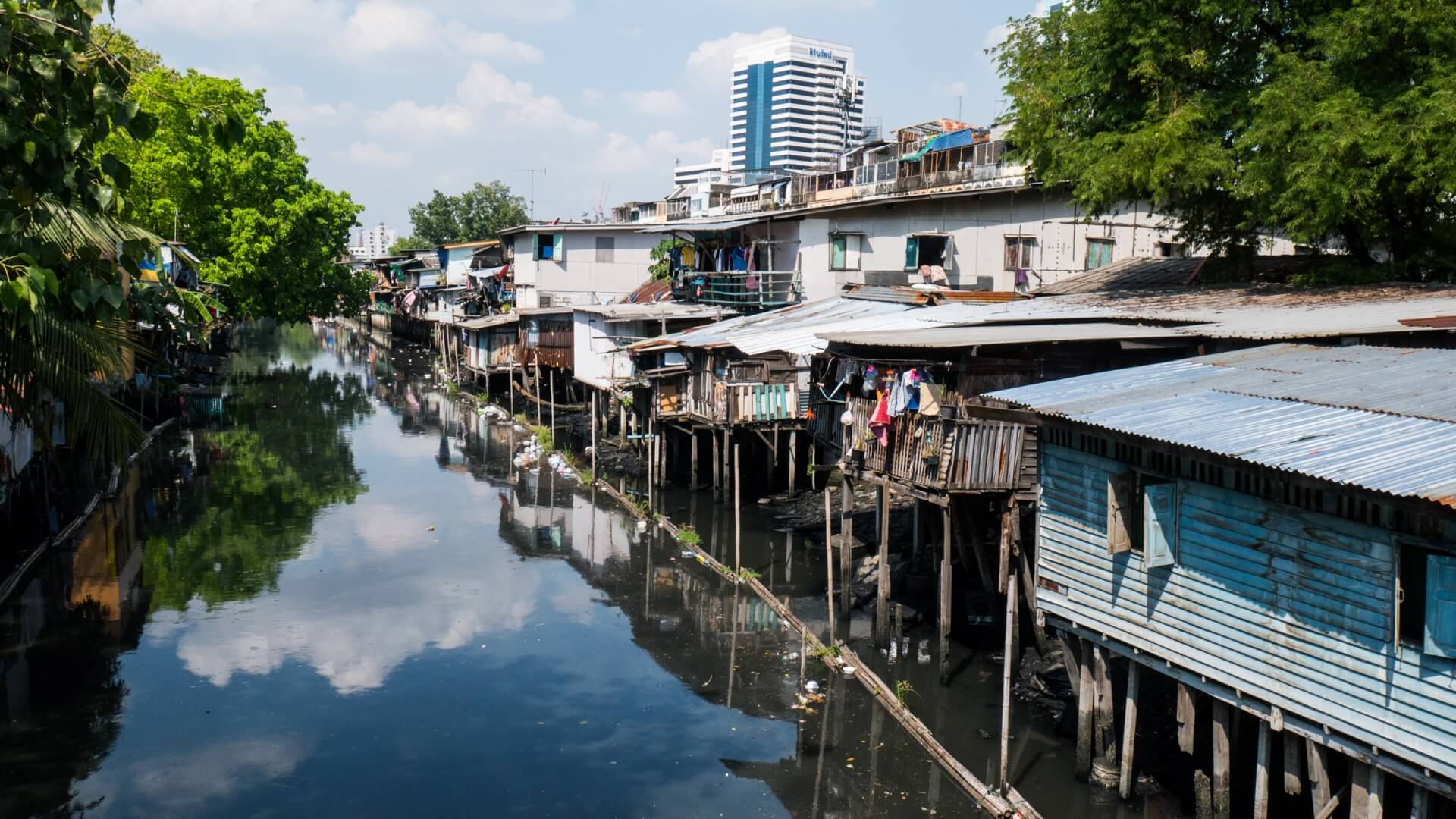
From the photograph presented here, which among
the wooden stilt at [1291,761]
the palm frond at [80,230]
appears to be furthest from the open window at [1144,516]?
the palm frond at [80,230]

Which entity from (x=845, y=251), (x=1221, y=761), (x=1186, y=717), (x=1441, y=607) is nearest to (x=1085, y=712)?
(x=1186, y=717)

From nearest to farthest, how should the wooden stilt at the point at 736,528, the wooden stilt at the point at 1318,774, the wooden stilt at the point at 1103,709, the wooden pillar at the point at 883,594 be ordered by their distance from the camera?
the wooden stilt at the point at 1318,774
the wooden stilt at the point at 1103,709
the wooden pillar at the point at 883,594
the wooden stilt at the point at 736,528

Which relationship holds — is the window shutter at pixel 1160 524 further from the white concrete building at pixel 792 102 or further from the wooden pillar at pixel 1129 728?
the white concrete building at pixel 792 102

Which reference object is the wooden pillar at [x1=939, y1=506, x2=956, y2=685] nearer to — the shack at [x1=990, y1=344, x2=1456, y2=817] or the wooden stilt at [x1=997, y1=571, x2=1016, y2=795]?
the shack at [x1=990, y1=344, x2=1456, y2=817]

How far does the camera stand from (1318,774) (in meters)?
9.08

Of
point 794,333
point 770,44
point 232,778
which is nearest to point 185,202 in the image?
point 794,333

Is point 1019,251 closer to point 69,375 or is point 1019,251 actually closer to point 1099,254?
point 1099,254

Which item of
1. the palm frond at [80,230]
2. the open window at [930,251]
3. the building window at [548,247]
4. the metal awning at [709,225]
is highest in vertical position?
the metal awning at [709,225]

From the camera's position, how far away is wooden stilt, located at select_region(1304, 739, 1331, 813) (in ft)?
29.7

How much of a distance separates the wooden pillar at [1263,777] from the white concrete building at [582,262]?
35.2 metres

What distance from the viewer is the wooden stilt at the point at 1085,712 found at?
1167 centimetres

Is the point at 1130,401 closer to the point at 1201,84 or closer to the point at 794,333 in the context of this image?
the point at 1201,84

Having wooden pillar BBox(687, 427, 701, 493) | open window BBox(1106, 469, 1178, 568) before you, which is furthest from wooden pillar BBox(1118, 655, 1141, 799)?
wooden pillar BBox(687, 427, 701, 493)

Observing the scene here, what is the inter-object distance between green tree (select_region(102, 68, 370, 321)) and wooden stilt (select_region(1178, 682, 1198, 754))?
35.6 metres
